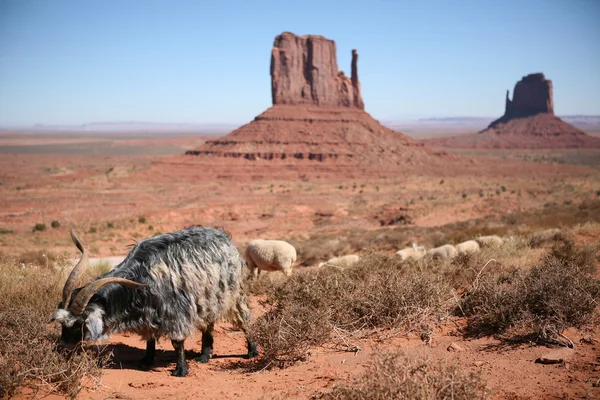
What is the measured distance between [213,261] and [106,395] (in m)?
1.93

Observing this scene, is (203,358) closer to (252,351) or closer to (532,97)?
(252,351)

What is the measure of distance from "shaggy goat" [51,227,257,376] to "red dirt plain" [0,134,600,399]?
544mm

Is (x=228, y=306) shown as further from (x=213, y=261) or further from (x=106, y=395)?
(x=106, y=395)

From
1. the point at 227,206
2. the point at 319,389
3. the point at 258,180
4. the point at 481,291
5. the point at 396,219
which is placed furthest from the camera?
the point at 258,180

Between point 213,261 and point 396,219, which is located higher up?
point 213,261

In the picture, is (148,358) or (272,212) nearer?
(148,358)

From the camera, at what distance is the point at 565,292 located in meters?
5.94

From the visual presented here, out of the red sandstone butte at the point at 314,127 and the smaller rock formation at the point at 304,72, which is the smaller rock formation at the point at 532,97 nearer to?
the red sandstone butte at the point at 314,127

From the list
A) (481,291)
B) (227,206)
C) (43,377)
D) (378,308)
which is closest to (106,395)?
(43,377)

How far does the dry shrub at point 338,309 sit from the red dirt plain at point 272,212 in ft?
0.87

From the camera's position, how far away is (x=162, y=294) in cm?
567

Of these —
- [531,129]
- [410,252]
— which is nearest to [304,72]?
[410,252]

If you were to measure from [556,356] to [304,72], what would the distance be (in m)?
88.4

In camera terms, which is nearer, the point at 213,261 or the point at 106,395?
the point at 106,395
